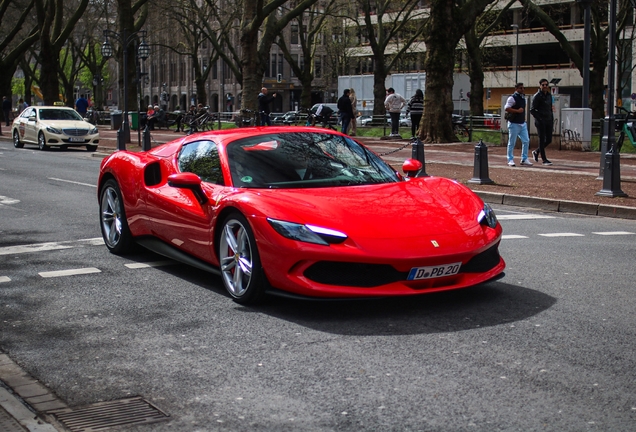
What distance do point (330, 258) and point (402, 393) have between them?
1.64 m

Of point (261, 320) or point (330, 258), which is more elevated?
point (330, 258)

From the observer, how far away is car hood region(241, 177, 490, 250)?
6.54 metres

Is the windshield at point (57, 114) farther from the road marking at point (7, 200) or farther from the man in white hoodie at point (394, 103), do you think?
the road marking at point (7, 200)

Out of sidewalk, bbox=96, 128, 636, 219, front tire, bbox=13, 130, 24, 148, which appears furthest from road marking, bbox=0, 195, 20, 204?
front tire, bbox=13, 130, 24, 148

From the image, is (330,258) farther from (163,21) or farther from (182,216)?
(163,21)

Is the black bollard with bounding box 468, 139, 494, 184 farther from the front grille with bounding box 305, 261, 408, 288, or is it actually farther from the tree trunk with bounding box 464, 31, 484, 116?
the tree trunk with bounding box 464, 31, 484, 116

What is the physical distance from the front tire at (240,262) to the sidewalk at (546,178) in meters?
8.03

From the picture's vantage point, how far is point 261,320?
6.54 metres

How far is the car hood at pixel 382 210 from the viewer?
6.54 meters

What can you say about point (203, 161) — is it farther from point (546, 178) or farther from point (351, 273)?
point (546, 178)

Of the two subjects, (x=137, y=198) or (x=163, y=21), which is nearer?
(x=137, y=198)

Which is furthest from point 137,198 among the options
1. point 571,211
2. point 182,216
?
point 571,211

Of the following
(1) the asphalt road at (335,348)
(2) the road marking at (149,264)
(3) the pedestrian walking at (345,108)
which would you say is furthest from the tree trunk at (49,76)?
(2) the road marking at (149,264)

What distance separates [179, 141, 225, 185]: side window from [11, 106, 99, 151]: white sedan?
23.8 meters
